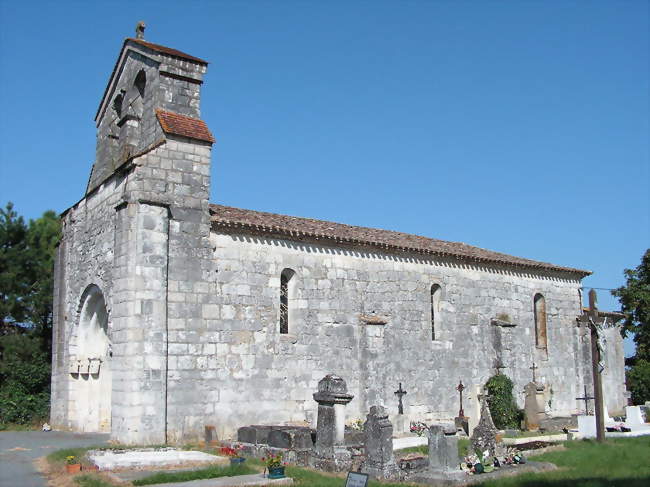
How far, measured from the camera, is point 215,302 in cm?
1669

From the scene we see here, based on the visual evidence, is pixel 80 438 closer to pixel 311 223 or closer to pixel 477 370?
pixel 311 223

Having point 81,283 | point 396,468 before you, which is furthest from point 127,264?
point 396,468

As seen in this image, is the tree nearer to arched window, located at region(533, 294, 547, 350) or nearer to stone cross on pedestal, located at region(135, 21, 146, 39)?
arched window, located at region(533, 294, 547, 350)

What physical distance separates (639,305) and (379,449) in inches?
908

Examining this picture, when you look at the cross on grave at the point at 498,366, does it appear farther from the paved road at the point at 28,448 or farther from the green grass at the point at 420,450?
the paved road at the point at 28,448

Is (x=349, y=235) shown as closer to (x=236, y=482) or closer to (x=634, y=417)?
(x=634, y=417)

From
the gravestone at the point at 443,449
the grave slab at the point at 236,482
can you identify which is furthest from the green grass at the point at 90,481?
the gravestone at the point at 443,449

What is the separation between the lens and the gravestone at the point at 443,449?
1180 cm

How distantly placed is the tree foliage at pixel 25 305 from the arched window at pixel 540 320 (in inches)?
682

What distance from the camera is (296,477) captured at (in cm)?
1137

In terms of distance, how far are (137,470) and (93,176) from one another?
35.8 ft

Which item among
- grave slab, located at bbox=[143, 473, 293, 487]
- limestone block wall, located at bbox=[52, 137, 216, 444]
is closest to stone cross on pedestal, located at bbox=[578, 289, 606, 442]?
grave slab, located at bbox=[143, 473, 293, 487]

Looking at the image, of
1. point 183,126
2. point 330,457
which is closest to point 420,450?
point 330,457

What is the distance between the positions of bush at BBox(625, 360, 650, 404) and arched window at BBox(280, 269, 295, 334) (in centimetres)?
1947
